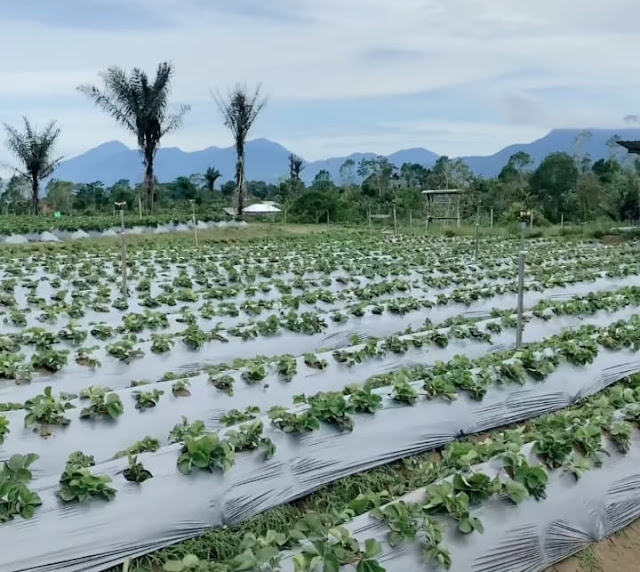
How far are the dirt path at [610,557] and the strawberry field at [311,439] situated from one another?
6 centimetres

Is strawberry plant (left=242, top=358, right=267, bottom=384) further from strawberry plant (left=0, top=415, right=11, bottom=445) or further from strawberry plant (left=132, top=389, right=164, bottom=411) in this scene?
strawberry plant (left=0, top=415, right=11, bottom=445)

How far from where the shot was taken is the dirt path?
3482 mm

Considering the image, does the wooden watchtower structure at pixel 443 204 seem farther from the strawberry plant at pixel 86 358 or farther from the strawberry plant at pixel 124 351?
the strawberry plant at pixel 86 358

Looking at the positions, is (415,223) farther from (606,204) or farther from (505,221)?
(606,204)

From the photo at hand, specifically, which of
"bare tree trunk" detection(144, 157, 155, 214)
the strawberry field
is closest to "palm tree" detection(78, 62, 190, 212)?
"bare tree trunk" detection(144, 157, 155, 214)

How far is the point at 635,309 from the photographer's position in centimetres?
871

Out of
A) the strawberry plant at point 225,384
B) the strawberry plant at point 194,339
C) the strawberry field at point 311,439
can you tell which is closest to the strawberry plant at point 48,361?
the strawberry field at point 311,439

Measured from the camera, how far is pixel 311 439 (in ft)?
13.1

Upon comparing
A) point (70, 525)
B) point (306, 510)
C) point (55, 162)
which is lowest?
point (306, 510)

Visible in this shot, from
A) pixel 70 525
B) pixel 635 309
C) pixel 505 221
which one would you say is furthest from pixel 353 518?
pixel 505 221

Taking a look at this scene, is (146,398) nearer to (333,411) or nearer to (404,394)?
(333,411)

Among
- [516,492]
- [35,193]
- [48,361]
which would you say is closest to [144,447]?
[516,492]

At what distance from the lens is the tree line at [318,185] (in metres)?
26.9

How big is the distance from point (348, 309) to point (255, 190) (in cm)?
4042
